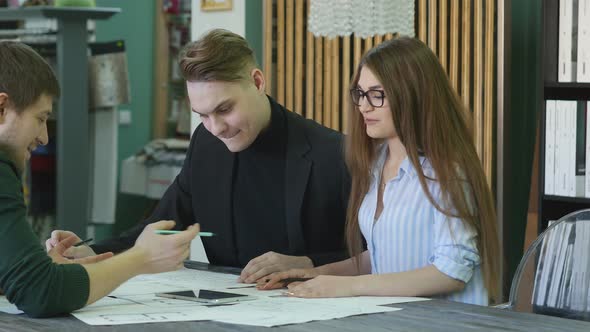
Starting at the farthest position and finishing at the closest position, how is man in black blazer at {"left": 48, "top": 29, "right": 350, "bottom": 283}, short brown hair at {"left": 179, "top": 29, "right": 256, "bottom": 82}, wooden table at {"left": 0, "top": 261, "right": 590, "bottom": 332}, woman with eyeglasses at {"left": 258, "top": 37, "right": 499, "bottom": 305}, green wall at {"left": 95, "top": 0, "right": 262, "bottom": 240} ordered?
1. green wall at {"left": 95, "top": 0, "right": 262, "bottom": 240}
2. man in black blazer at {"left": 48, "top": 29, "right": 350, "bottom": 283}
3. short brown hair at {"left": 179, "top": 29, "right": 256, "bottom": 82}
4. woman with eyeglasses at {"left": 258, "top": 37, "right": 499, "bottom": 305}
5. wooden table at {"left": 0, "top": 261, "right": 590, "bottom": 332}

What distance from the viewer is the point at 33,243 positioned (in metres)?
1.81

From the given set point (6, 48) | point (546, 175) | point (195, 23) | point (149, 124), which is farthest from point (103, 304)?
point (149, 124)

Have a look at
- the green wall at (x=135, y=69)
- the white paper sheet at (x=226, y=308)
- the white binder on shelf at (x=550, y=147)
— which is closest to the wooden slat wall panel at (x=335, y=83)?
the white binder on shelf at (x=550, y=147)

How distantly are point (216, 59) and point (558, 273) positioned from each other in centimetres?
101

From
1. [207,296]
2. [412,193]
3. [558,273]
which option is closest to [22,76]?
[207,296]

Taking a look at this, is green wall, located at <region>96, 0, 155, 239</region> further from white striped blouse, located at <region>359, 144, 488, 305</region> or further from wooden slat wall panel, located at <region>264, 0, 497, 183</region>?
white striped blouse, located at <region>359, 144, 488, 305</region>

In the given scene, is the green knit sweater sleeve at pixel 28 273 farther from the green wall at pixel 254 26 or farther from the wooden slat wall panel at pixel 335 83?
the green wall at pixel 254 26

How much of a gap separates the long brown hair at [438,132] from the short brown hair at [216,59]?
1.11ft

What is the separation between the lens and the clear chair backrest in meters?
2.25

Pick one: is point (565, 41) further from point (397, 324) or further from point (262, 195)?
point (397, 324)

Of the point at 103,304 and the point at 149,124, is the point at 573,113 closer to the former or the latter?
the point at 103,304

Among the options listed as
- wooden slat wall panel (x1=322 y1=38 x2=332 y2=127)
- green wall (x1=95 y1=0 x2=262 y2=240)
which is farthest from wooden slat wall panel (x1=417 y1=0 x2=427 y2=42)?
green wall (x1=95 y1=0 x2=262 y2=240)

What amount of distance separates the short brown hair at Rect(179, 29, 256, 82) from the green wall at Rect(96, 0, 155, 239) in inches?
202

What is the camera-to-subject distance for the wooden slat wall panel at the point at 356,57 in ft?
13.6
